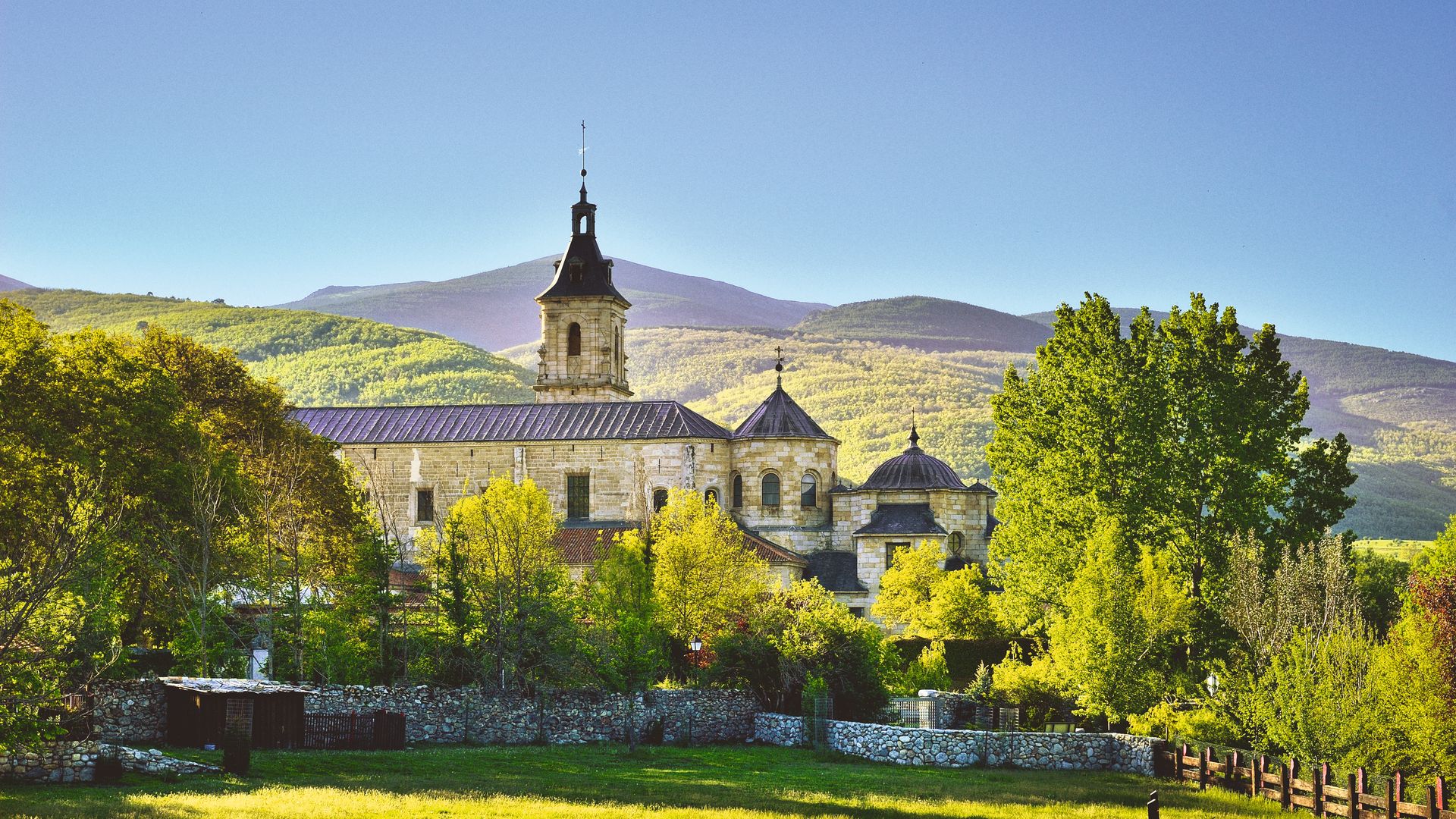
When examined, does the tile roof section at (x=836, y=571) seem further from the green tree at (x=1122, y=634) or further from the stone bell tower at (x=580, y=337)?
the green tree at (x=1122, y=634)

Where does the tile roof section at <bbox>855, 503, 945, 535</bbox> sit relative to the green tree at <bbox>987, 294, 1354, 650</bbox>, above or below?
below

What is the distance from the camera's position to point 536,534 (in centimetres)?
4331

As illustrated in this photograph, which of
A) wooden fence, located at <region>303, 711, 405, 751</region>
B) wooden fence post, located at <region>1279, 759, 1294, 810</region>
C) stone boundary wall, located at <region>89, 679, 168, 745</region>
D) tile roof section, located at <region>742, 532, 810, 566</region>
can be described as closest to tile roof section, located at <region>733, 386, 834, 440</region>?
tile roof section, located at <region>742, 532, 810, 566</region>

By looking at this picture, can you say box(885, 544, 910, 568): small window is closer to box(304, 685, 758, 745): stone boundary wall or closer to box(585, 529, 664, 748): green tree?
box(585, 529, 664, 748): green tree

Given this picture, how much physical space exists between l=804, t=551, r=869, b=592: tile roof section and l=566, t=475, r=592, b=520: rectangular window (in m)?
9.67

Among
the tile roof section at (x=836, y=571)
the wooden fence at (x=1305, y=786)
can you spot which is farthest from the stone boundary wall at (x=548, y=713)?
the tile roof section at (x=836, y=571)

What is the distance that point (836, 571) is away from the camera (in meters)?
55.8

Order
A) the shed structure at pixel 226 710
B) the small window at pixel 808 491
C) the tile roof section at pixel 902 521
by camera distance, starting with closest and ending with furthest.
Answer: the shed structure at pixel 226 710 < the tile roof section at pixel 902 521 < the small window at pixel 808 491

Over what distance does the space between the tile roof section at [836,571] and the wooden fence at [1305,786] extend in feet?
88.2

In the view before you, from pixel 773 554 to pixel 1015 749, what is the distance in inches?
967

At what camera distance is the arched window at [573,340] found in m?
70.7

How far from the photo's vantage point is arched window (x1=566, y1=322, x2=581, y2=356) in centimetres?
7069

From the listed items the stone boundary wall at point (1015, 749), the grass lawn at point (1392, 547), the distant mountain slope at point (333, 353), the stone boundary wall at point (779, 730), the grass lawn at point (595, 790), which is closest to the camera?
the grass lawn at point (595, 790)

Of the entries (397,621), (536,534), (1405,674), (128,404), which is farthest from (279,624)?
(1405,674)
